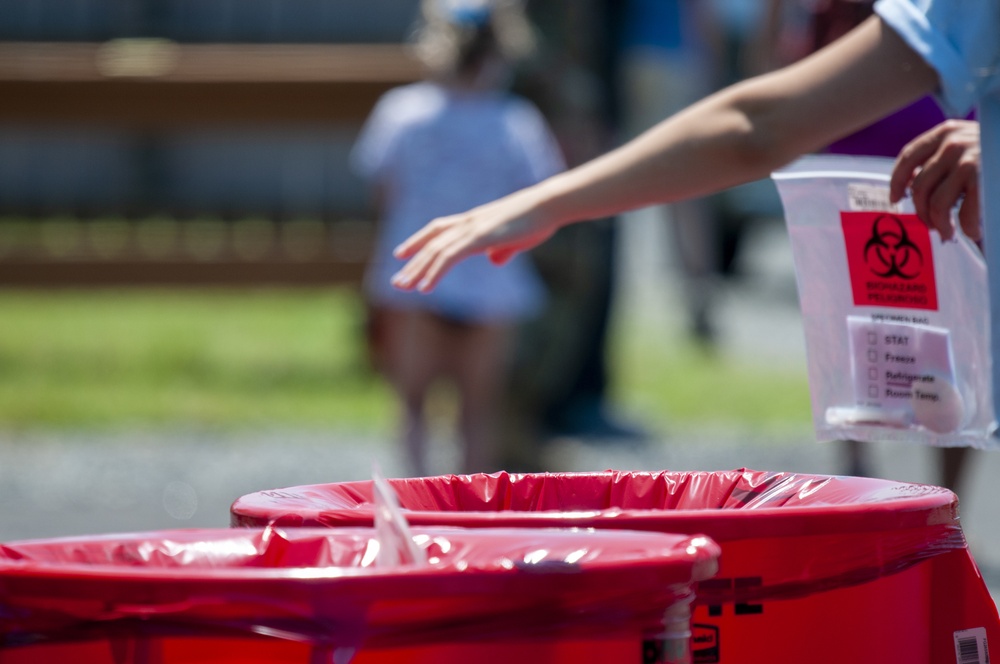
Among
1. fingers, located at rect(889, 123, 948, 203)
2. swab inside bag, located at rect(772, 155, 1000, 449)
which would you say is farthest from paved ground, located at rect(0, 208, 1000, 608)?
fingers, located at rect(889, 123, 948, 203)

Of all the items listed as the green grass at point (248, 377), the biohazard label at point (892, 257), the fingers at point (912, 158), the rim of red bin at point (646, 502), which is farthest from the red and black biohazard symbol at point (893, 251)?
the green grass at point (248, 377)

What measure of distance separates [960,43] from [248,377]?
750 centimetres

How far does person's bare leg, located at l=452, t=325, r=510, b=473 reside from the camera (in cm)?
606

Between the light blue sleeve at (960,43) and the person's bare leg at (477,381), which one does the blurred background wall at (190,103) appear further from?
the light blue sleeve at (960,43)

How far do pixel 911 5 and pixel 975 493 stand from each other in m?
4.66

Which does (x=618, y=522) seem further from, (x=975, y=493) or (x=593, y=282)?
(x=593, y=282)

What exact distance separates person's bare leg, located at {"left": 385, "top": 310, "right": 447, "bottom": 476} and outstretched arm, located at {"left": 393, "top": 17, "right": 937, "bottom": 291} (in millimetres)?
3838

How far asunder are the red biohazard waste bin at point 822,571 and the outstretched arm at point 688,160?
392 mm

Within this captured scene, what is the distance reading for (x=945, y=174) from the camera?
200cm

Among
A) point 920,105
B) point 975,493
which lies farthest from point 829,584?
point 975,493

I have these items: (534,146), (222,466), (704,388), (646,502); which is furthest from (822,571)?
(704,388)

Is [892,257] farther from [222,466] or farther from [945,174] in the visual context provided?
[222,466]

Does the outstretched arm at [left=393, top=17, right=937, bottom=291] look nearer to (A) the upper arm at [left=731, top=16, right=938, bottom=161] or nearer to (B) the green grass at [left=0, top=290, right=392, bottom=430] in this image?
(A) the upper arm at [left=731, top=16, right=938, bottom=161]

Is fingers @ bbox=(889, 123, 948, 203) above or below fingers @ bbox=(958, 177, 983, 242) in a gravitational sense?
above
